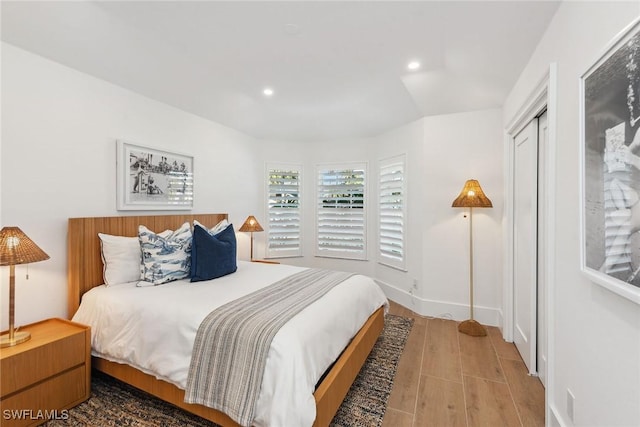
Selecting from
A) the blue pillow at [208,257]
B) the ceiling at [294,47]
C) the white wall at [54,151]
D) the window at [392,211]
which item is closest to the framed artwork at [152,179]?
the white wall at [54,151]

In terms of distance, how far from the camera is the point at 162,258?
2.49 m

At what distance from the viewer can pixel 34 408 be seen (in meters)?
1.75

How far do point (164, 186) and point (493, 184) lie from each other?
145 inches

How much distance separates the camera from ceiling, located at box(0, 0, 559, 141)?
180 cm

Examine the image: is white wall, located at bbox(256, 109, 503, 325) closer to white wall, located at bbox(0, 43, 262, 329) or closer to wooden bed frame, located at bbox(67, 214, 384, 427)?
wooden bed frame, located at bbox(67, 214, 384, 427)

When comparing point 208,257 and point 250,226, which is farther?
point 250,226

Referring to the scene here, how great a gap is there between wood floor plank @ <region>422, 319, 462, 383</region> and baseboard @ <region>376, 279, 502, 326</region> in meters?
0.11

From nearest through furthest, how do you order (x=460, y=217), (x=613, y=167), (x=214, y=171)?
1. (x=613, y=167)
2. (x=460, y=217)
3. (x=214, y=171)

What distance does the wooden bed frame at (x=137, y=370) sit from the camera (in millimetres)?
1647

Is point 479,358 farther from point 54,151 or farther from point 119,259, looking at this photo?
point 54,151

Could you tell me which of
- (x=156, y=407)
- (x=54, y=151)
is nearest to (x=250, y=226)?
(x=54, y=151)

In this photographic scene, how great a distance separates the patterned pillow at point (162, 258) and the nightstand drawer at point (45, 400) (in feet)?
2.35

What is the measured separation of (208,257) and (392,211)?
261cm

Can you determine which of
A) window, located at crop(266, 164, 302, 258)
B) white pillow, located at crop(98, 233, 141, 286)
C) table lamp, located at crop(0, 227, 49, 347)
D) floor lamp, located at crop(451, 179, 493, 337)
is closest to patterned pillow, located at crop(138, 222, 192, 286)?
white pillow, located at crop(98, 233, 141, 286)
